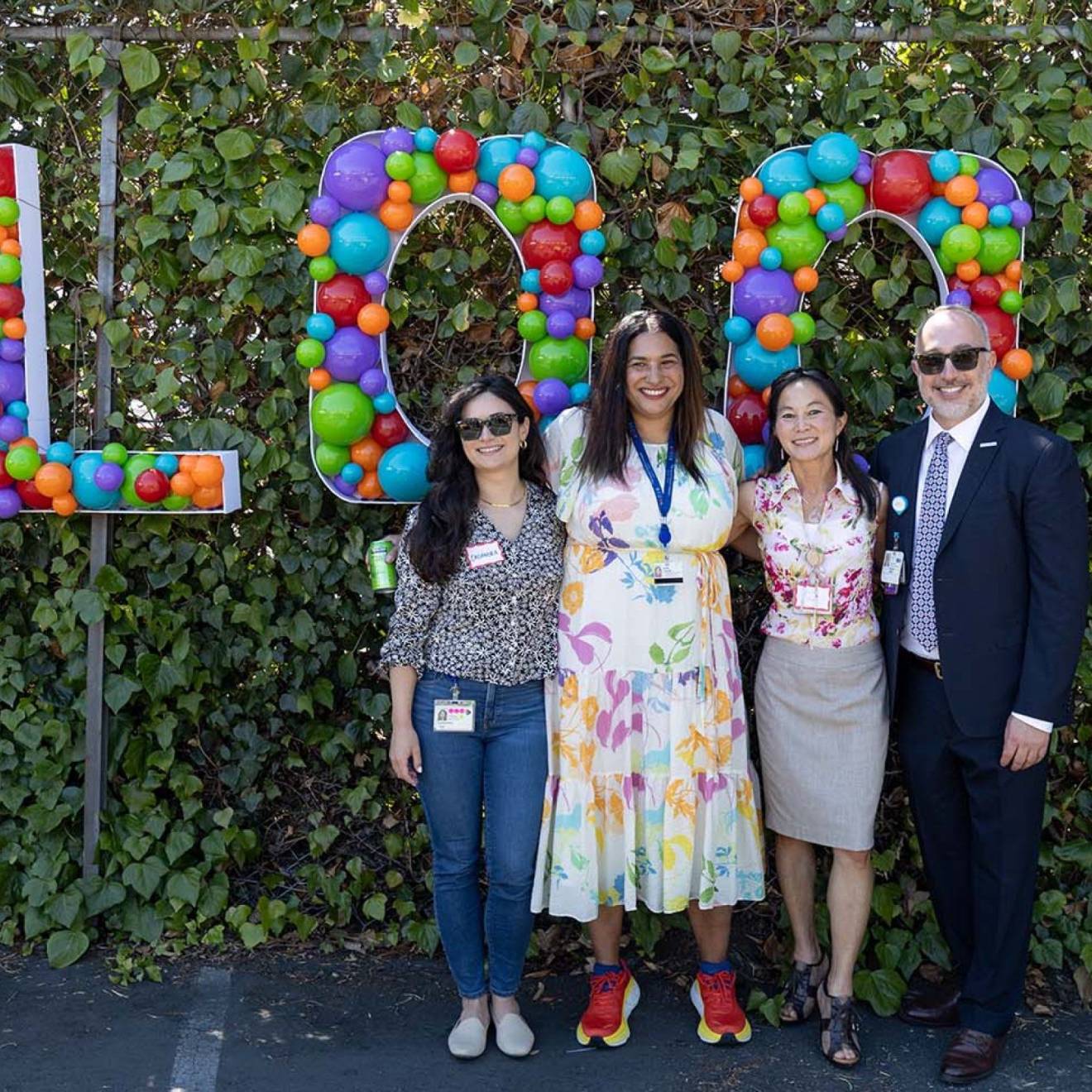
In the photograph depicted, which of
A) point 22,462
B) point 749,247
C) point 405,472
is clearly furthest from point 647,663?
point 22,462

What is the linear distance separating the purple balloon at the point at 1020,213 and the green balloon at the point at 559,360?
45.7 inches

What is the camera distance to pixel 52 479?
3256mm

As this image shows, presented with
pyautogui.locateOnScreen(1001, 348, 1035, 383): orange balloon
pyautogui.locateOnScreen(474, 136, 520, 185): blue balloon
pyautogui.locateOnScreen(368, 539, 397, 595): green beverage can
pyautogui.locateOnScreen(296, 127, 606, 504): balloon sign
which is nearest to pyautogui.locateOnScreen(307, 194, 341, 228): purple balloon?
pyautogui.locateOnScreen(296, 127, 606, 504): balloon sign

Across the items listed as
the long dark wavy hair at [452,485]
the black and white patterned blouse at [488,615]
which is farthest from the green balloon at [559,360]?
the black and white patterned blouse at [488,615]

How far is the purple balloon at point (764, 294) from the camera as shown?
315 centimetres

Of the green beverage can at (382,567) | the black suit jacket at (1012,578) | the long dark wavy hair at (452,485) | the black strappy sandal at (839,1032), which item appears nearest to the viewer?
the black suit jacket at (1012,578)

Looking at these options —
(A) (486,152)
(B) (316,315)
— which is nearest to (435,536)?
(B) (316,315)

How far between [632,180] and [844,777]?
1.65m

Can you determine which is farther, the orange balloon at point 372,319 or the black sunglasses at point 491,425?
the orange balloon at point 372,319

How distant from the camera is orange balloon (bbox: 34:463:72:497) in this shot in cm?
326

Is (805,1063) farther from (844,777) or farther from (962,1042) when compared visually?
(844,777)

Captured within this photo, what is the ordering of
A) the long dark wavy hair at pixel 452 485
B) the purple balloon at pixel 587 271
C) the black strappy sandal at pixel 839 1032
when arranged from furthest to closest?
the purple balloon at pixel 587 271
the black strappy sandal at pixel 839 1032
the long dark wavy hair at pixel 452 485

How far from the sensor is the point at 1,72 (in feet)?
10.9

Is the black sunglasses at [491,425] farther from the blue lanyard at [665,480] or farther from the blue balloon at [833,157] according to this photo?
the blue balloon at [833,157]
